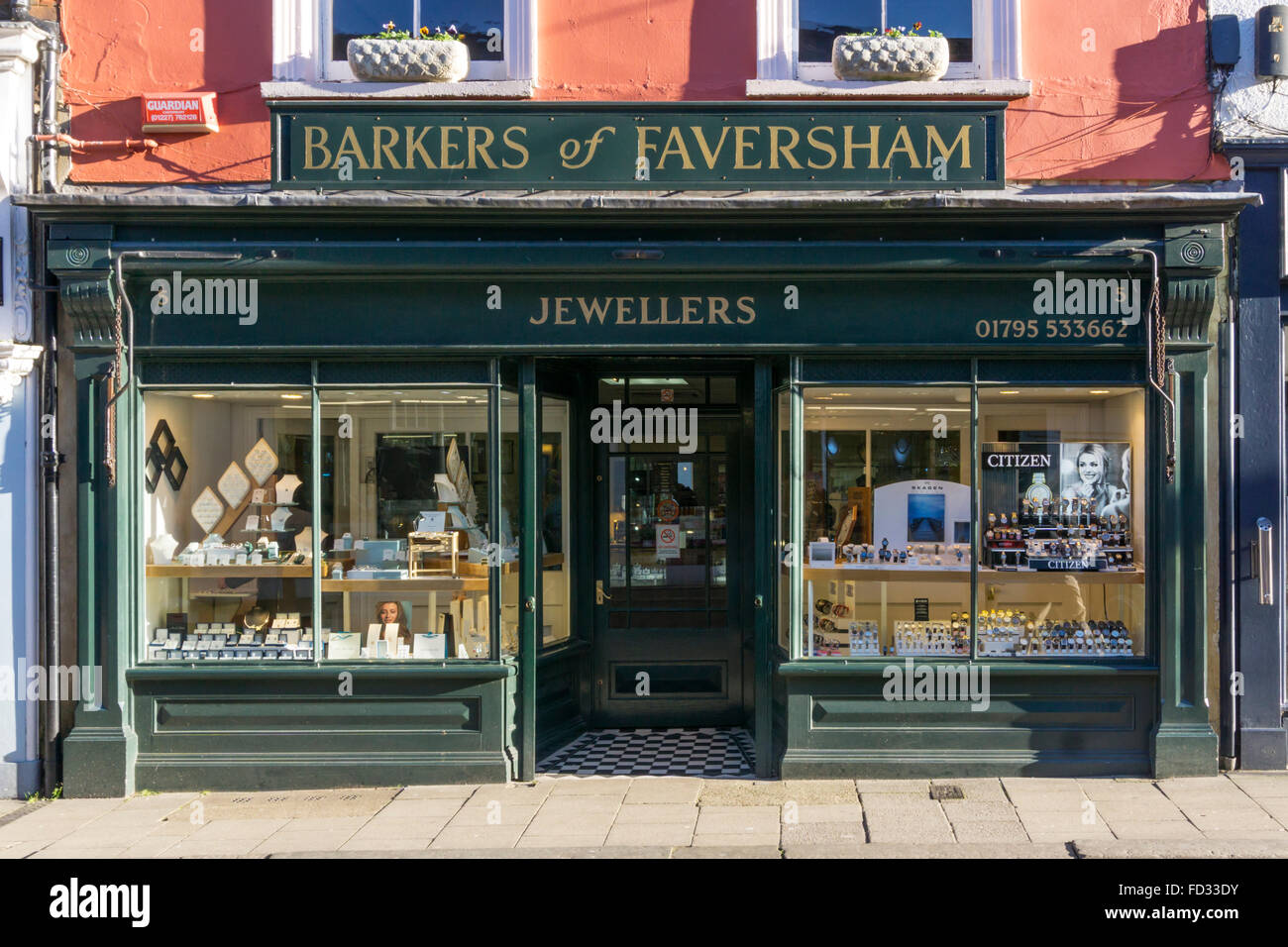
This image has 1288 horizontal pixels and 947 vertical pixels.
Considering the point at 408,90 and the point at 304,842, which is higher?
the point at 408,90

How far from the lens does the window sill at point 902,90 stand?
24.6 ft

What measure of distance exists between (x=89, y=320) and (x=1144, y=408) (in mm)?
7780

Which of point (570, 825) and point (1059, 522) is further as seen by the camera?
point (1059, 522)

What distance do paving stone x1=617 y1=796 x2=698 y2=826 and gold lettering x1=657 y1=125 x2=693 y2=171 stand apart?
4527 mm

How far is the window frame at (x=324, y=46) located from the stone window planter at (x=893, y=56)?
2343 mm

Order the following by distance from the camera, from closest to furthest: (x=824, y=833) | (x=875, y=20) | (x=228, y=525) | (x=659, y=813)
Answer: (x=824, y=833)
(x=659, y=813)
(x=875, y=20)
(x=228, y=525)

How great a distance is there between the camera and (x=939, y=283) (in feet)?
24.4

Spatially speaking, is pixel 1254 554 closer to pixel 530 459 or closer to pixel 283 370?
pixel 530 459

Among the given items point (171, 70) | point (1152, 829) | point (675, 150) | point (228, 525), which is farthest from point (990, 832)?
point (171, 70)

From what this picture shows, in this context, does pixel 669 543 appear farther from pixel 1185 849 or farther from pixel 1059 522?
pixel 1185 849

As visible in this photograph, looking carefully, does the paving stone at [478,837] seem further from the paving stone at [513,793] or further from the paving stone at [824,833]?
the paving stone at [824,833]

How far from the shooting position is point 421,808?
6.95m

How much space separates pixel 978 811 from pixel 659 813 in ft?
6.93

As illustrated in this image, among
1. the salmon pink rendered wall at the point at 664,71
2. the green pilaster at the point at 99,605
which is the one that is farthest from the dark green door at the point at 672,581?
the green pilaster at the point at 99,605
